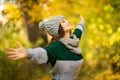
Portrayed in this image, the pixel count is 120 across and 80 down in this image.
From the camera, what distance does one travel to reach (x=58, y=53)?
4148 mm

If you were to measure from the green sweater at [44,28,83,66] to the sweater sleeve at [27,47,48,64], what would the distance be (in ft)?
0.26

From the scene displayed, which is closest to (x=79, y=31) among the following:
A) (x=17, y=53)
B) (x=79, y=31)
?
(x=79, y=31)

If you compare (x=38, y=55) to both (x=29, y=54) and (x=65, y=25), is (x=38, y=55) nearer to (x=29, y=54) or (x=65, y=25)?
(x=29, y=54)

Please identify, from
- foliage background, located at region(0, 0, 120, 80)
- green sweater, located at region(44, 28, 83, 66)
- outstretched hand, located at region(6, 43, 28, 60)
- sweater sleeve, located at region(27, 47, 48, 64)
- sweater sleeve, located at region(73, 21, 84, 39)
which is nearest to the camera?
outstretched hand, located at region(6, 43, 28, 60)

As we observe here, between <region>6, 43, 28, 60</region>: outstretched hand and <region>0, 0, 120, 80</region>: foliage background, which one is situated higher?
<region>6, 43, 28, 60</region>: outstretched hand

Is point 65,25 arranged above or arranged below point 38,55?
above

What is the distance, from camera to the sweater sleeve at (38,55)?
384 centimetres

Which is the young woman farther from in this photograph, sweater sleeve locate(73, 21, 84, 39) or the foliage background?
the foliage background

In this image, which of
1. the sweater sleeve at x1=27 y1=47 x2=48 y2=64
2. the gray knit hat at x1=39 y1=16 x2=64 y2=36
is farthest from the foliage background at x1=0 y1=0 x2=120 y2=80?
the sweater sleeve at x1=27 y1=47 x2=48 y2=64

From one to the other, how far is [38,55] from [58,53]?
310 mm

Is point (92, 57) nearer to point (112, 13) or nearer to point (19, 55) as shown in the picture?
point (112, 13)

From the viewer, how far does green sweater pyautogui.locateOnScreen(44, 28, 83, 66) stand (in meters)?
4.10

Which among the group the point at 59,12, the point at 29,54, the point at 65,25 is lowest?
the point at 59,12

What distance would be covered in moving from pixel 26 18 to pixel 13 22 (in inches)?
44.8
